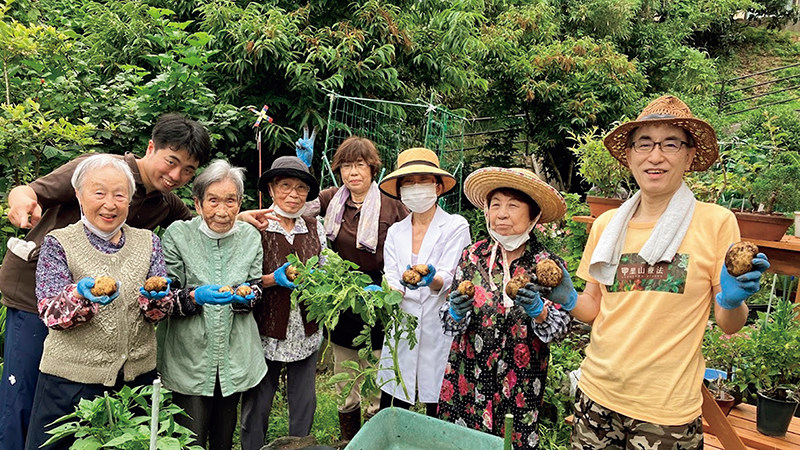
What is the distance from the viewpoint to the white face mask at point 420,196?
2.88 metres

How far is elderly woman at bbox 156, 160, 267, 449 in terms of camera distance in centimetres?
247

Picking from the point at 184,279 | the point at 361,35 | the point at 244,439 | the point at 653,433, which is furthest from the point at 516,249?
the point at 361,35

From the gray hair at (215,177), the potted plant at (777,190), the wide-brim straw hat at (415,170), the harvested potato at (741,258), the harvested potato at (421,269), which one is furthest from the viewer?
the wide-brim straw hat at (415,170)

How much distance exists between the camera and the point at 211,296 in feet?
7.50

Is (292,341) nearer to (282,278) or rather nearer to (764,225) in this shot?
(282,278)

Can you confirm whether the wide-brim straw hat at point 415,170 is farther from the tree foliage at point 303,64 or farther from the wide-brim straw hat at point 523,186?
the tree foliage at point 303,64

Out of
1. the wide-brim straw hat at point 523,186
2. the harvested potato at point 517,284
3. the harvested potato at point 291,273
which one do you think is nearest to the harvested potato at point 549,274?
the harvested potato at point 517,284

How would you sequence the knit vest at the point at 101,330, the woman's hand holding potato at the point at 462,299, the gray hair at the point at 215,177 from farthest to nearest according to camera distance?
the gray hair at the point at 215,177 < the woman's hand holding potato at the point at 462,299 < the knit vest at the point at 101,330

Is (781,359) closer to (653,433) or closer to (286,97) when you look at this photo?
(653,433)

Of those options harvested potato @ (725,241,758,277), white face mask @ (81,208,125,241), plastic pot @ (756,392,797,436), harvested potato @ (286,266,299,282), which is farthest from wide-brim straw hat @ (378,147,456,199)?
plastic pot @ (756,392,797,436)

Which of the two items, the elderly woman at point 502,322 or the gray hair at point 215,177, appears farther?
the gray hair at point 215,177

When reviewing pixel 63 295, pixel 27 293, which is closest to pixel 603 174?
pixel 63 295

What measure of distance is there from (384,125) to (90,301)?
4427 mm

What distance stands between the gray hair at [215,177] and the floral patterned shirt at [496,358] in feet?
3.84
